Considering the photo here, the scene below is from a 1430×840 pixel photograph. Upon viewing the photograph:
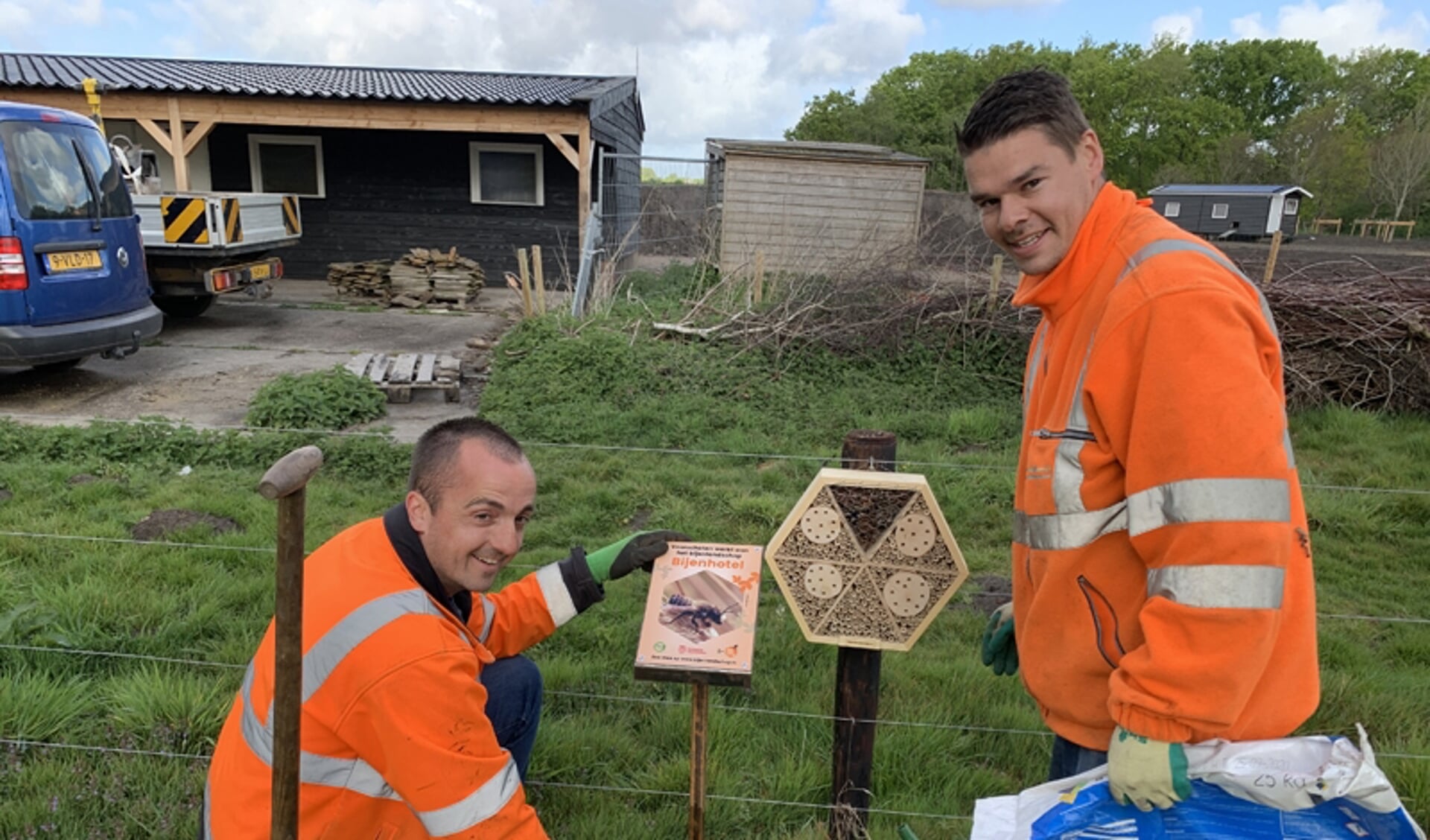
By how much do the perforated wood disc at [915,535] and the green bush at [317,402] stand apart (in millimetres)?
5724

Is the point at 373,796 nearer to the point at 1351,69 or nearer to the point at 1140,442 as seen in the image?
the point at 1140,442

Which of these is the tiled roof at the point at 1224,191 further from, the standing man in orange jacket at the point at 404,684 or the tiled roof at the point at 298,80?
the standing man in orange jacket at the point at 404,684

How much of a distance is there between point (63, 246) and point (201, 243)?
9.02ft

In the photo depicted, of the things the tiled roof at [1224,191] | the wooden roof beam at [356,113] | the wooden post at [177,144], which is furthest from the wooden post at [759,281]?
the tiled roof at [1224,191]

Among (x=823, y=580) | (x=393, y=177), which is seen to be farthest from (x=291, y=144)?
(x=823, y=580)

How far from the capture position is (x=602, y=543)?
16.6ft

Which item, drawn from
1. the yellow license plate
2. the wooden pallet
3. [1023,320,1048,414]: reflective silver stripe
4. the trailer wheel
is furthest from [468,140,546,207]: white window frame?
[1023,320,1048,414]: reflective silver stripe

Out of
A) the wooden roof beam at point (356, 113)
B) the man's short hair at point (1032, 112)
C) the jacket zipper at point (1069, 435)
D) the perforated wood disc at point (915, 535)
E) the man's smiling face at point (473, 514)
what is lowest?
the perforated wood disc at point (915, 535)

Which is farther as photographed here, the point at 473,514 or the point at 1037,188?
the point at 473,514

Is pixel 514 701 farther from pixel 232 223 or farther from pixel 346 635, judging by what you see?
pixel 232 223

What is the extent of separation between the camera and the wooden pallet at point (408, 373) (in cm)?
803

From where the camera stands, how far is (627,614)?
164 inches

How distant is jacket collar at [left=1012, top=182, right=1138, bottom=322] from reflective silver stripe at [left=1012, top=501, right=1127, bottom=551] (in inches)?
16.2

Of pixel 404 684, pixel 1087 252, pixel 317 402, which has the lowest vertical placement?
pixel 317 402
